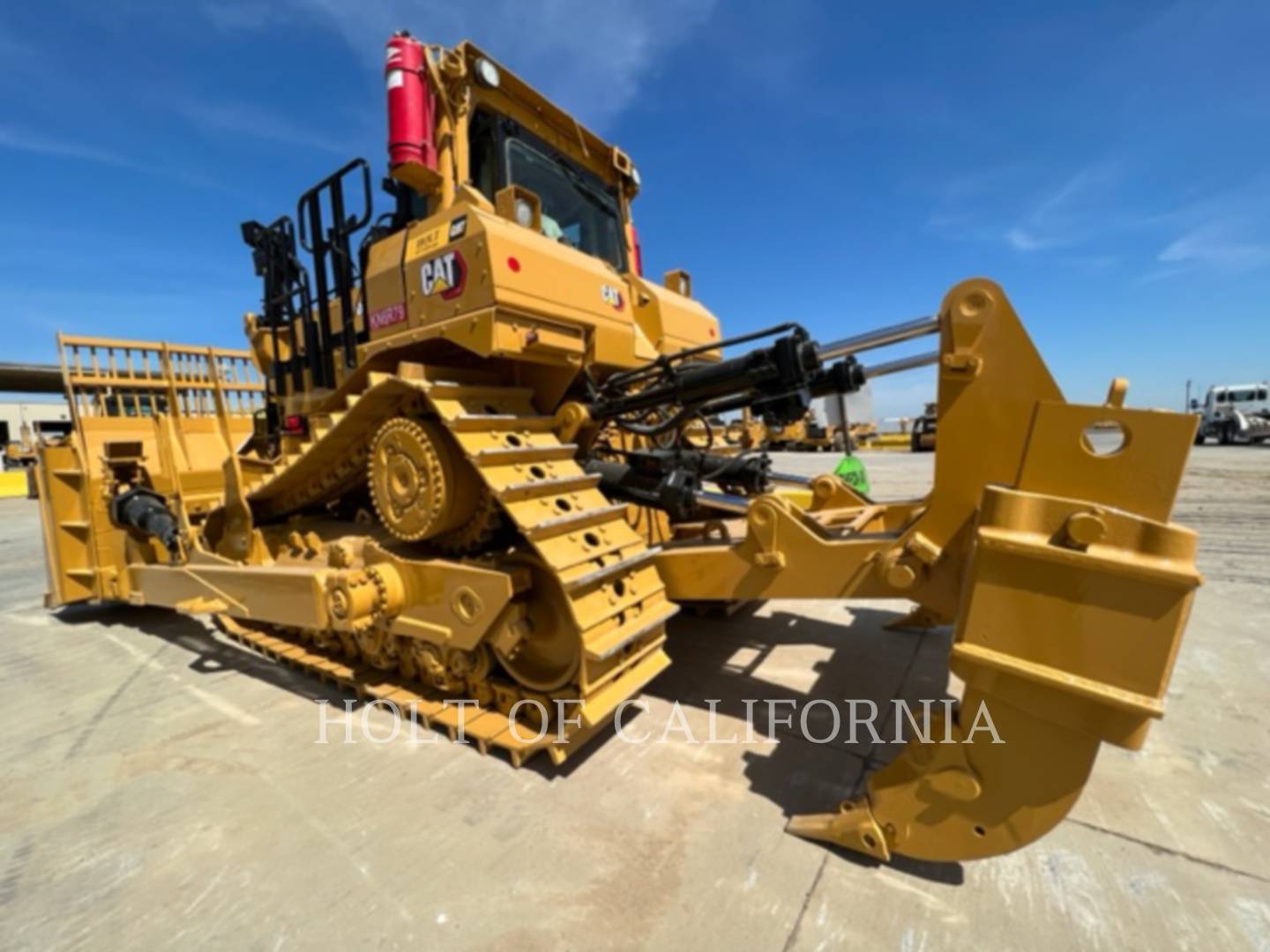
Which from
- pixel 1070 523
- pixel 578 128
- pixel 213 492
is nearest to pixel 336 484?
pixel 213 492

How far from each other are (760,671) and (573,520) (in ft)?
5.78

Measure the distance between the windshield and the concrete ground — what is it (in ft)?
10.4

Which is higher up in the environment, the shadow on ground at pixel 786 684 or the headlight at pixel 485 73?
the headlight at pixel 485 73

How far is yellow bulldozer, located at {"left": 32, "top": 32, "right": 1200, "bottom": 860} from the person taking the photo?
171cm

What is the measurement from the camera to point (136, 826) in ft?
7.93

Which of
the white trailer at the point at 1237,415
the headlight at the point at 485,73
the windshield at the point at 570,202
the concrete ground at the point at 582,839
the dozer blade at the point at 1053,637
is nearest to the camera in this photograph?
the dozer blade at the point at 1053,637

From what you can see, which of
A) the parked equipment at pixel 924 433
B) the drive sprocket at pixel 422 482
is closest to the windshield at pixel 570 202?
the drive sprocket at pixel 422 482

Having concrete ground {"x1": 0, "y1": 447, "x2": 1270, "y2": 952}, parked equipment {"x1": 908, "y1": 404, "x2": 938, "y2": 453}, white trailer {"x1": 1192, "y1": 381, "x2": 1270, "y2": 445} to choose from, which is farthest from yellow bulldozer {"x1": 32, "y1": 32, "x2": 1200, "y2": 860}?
white trailer {"x1": 1192, "y1": 381, "x2": 1270, "y2": 445}

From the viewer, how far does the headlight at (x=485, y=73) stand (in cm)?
334

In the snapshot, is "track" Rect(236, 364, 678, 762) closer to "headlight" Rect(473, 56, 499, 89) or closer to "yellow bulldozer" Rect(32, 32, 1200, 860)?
"yellow bulldozer" Rect(32, 32, 1200, 860)

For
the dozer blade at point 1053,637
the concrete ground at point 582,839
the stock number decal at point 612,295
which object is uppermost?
the stock number decal at point 612,295

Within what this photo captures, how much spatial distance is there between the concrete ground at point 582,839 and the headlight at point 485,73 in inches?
144

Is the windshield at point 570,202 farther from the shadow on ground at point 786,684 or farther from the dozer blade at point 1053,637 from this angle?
the dozer blade at point 1053,637

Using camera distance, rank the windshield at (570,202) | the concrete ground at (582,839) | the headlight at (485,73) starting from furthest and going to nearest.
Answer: the windshield at (570,202)
the headlight at (485,73)
the concrete ground at (582,839)
